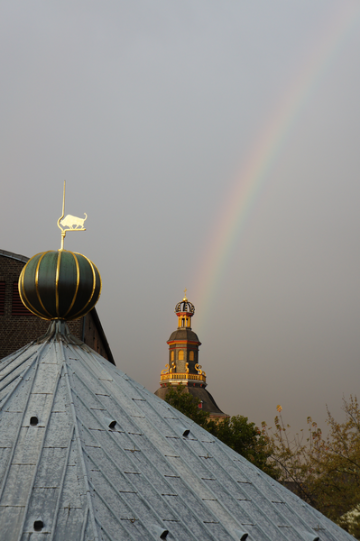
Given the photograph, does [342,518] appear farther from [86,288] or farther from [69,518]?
[69,518]

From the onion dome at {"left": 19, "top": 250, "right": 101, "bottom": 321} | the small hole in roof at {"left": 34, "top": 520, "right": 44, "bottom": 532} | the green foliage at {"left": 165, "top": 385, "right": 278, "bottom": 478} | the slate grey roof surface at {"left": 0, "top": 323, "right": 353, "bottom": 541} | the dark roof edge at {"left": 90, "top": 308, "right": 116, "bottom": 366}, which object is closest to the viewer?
the small hole in roof at {"left": 34, "top": 520, "right": 44, "bottom": 532}

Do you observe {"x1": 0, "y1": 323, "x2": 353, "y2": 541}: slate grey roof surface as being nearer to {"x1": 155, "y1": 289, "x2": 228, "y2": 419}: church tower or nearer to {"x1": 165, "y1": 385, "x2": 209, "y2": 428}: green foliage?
{"x1": 165, "y1": 385, "x2": 209, "y2": 428}: green foliage

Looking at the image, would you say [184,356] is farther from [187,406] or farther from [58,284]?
[58,284]

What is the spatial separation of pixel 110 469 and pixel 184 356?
11090 cm

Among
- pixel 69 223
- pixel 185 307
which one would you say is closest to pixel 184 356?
pixel 185 307

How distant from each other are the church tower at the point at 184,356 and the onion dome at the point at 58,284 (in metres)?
101

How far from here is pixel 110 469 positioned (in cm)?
940

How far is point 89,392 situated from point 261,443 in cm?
3218

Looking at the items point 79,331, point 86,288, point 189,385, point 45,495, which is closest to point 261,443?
point 79,331

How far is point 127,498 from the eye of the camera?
29.7ft

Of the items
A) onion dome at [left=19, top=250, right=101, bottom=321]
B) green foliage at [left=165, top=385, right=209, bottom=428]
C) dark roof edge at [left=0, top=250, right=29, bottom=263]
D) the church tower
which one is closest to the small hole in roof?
onion dome at [left=19, top=250, right=101, bottom=321]

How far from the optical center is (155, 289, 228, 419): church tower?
376 feet

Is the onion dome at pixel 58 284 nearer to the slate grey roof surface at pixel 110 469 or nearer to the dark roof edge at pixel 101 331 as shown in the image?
the slate grey roof surface at pixel 110 469

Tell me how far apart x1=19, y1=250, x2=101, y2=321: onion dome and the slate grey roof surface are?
0.56 metres
